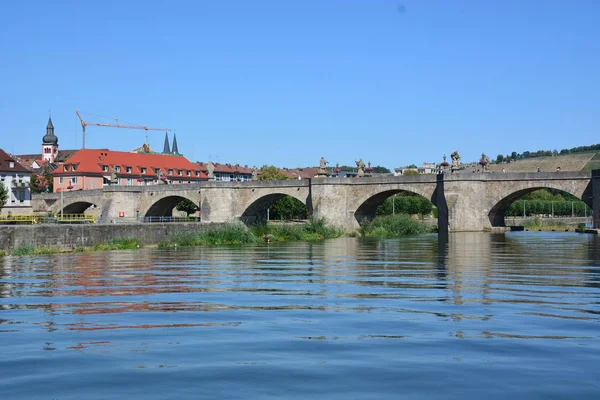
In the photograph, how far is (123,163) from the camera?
366 ft

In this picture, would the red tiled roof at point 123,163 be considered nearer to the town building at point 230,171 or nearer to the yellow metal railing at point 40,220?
the town building at point 230,171

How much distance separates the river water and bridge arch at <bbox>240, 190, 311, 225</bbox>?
39.3 m

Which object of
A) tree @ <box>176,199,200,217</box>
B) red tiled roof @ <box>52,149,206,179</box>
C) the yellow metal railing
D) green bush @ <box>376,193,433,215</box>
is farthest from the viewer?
red tiled roof @ <box>52,149,206,179</box>

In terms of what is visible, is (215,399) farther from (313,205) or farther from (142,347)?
(313,205)

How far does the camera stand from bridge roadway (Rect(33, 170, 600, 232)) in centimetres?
4841

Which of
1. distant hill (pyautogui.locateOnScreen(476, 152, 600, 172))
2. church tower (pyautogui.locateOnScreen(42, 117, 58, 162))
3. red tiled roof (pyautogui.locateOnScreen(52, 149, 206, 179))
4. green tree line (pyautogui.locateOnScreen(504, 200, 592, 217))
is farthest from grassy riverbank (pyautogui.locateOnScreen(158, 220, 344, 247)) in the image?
church tower (pyautogui.locateOnScreen(42, 117, 58, 162))

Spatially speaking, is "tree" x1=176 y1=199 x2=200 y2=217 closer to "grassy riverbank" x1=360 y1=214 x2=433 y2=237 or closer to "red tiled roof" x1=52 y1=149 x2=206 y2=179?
"red tiled roof" x1=52 y1=149 x2=206 y2=179

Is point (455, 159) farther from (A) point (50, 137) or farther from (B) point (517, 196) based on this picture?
(A) point (50, 137)

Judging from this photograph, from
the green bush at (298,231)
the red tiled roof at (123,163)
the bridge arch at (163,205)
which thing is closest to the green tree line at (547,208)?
the bridge arch at (163,205)

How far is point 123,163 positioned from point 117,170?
7.62 feet

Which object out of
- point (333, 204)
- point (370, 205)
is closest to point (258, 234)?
point (333, 204)

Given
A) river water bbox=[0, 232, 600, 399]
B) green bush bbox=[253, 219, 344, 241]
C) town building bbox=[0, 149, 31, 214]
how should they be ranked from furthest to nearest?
town building bbox=[0, 149, 31, 214] → green bush bbox=[253, 219, 344, 241] → river water bbox=[0, 232, 600, 399]

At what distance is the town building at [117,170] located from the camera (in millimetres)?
102938

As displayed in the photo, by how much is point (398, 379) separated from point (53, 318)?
7.05m
